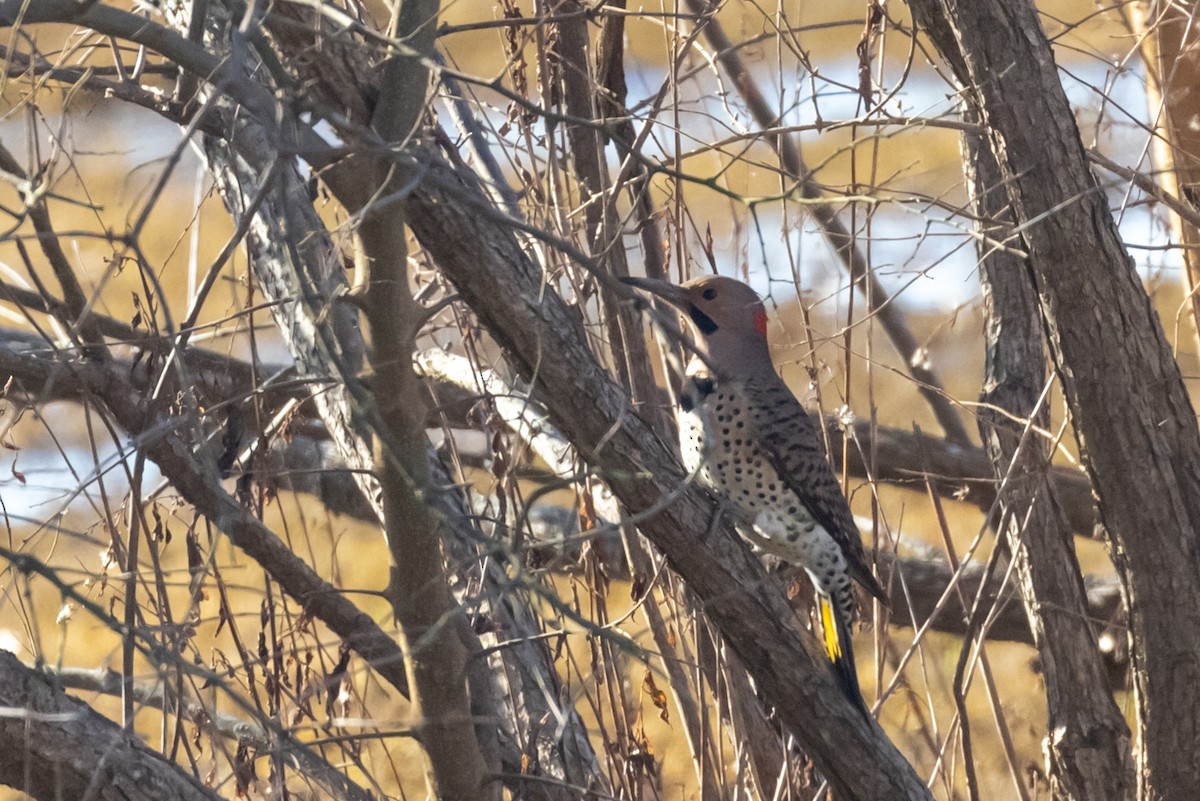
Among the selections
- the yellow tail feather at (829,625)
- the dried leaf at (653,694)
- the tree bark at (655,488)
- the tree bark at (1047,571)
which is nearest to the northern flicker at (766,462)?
the yellow tail feather at (829,625)

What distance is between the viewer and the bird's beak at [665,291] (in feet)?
11.8

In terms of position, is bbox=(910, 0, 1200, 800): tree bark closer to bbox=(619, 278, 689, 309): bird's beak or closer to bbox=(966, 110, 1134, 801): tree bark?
bbox=(966, 110, 1134, 801): tree bark

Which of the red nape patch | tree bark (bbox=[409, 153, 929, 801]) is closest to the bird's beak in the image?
the red nape patch

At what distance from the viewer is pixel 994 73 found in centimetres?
274

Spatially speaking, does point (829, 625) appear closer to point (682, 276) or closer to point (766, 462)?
point (766, 462)

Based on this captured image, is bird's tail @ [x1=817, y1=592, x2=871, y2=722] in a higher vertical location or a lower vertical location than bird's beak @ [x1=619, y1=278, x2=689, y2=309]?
lower

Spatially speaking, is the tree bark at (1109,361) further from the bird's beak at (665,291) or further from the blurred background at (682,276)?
the bird's beak at (665,291)

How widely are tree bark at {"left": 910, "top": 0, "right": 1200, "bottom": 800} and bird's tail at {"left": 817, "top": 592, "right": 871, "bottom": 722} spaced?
678 millimetres

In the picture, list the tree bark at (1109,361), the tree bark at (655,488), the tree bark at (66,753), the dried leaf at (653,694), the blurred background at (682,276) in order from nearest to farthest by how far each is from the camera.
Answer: the tree bark at (66,753) → the tree bark at (655,488) → the tree bark at (1109,361) → the dried leaf at (653,694) → the blurred background at (682,276)

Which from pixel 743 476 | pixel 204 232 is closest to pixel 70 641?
pixel 204 232

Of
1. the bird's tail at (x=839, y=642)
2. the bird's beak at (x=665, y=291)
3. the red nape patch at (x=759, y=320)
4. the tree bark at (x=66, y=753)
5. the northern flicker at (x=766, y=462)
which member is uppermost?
the red nape patch at (x=759, y=320)

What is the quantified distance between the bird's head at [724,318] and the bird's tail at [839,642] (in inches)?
30.2

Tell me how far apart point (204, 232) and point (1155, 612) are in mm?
6512

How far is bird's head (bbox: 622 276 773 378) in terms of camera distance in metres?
3.78
